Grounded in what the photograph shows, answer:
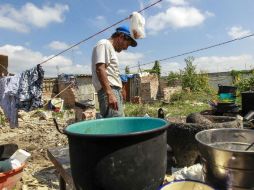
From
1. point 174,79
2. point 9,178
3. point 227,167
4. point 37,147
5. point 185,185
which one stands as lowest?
point 37,147

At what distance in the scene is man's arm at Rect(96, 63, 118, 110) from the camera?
302cm

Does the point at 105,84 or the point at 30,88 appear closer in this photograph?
the point at 105,84

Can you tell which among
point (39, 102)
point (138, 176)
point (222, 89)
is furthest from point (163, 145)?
point (39, 102)

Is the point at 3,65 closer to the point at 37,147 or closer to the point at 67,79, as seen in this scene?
the point at 37,147

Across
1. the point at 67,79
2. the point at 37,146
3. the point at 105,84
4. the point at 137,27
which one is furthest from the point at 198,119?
the point at 67,79

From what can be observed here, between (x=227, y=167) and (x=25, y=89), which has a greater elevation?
(x=25, y=89)

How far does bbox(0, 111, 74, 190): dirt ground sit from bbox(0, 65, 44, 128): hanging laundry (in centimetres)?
88

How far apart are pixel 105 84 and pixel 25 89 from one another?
4.14m

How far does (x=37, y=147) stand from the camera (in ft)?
20.9

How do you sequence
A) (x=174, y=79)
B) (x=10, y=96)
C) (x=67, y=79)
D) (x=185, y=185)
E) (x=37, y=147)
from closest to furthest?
(x=185, y=185), (x=37, y=147), (x=10, y=96), (x=67, y=79), (x=174, y=79)

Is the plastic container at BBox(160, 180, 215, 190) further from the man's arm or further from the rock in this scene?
the man's arm

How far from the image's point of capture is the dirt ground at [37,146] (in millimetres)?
4168

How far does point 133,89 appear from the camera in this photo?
19.3 m

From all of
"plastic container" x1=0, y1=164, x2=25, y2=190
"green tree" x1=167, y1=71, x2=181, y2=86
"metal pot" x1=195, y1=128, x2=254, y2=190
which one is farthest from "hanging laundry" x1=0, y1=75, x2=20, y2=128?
"green tree" x1=167, y1=71, x2=181, y2=86
